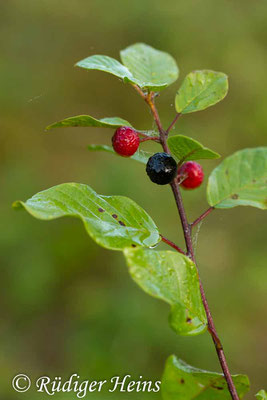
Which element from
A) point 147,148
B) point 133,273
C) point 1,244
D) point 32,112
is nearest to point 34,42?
point 32,112

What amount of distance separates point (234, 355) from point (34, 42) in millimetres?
5395

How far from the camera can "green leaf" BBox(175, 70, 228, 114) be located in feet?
3.30

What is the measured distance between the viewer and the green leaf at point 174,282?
0.67 meters

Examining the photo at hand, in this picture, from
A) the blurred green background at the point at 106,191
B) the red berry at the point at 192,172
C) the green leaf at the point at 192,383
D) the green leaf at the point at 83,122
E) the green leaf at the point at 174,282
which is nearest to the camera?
the green leaf at the point at 174,282

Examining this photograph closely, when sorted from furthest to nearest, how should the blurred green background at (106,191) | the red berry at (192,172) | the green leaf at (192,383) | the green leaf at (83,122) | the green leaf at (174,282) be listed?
1. the blurred green background at (106,191)
2. the red berry at (192,172)
3. the green leaf at (83,122)
4. the green leaf at (192,383)
5. the green leaf at (174,282)

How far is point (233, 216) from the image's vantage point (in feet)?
16.6

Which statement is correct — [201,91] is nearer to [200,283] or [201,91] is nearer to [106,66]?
[106,66]

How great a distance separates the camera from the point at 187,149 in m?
Answer: 0.92


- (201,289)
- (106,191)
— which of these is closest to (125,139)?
(201,289)

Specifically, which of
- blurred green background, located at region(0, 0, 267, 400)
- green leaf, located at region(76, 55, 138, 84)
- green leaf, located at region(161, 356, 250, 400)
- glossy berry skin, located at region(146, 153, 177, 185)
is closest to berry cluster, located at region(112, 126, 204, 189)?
glossy berry skin, located at region(146, 153, 177, 185)

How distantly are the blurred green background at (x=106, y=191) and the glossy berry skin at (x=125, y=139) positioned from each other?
99cm

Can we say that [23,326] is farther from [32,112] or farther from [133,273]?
[133,273]

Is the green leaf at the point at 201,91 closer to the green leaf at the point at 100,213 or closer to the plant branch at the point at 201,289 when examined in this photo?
the plant branch at the point at 201,289

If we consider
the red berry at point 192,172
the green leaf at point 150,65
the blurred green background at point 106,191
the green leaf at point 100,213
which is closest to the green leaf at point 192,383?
the green leaf at point 100,213
